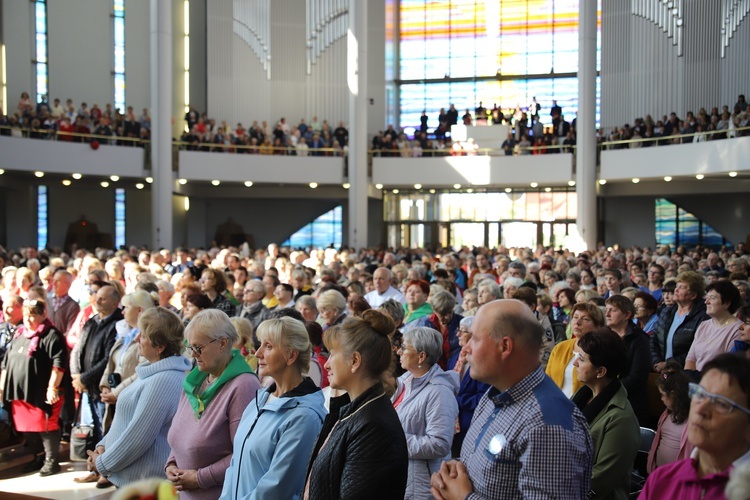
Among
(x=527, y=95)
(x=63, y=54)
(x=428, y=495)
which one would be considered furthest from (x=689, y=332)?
(x=527, y=95)

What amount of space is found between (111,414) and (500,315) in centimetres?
452

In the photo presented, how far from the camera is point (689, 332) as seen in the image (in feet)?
21.1

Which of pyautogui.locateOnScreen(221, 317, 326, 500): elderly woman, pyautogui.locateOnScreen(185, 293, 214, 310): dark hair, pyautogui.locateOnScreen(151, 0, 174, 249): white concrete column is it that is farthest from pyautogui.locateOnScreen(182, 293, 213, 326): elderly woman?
pyautogui.locateOnScreen(151, 0, 174, 249): white concrete column

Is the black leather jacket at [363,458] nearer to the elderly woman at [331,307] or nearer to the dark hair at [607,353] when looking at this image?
the dark hair at [607,353]

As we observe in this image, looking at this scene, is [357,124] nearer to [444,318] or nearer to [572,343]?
[444,318]

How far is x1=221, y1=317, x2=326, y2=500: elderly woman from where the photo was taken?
3.51 metres

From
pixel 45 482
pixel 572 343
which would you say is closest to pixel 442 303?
pixel 572 343

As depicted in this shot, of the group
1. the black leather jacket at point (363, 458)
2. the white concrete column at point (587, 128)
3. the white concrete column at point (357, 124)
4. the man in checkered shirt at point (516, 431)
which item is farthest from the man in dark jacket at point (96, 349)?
the white concrete column at point (587, 128)

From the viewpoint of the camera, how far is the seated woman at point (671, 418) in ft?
13.4

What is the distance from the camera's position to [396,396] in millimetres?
4617

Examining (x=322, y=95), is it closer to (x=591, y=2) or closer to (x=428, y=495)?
(x=591, y=2)

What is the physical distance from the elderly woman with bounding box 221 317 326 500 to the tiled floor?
10.1 feet

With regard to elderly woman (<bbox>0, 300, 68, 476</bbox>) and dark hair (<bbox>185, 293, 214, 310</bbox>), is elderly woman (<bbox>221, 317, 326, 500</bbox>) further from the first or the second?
elderly woman (<bbox>0, 300, 68, 476</bbox>)

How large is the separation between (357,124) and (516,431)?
23385 millimetres
